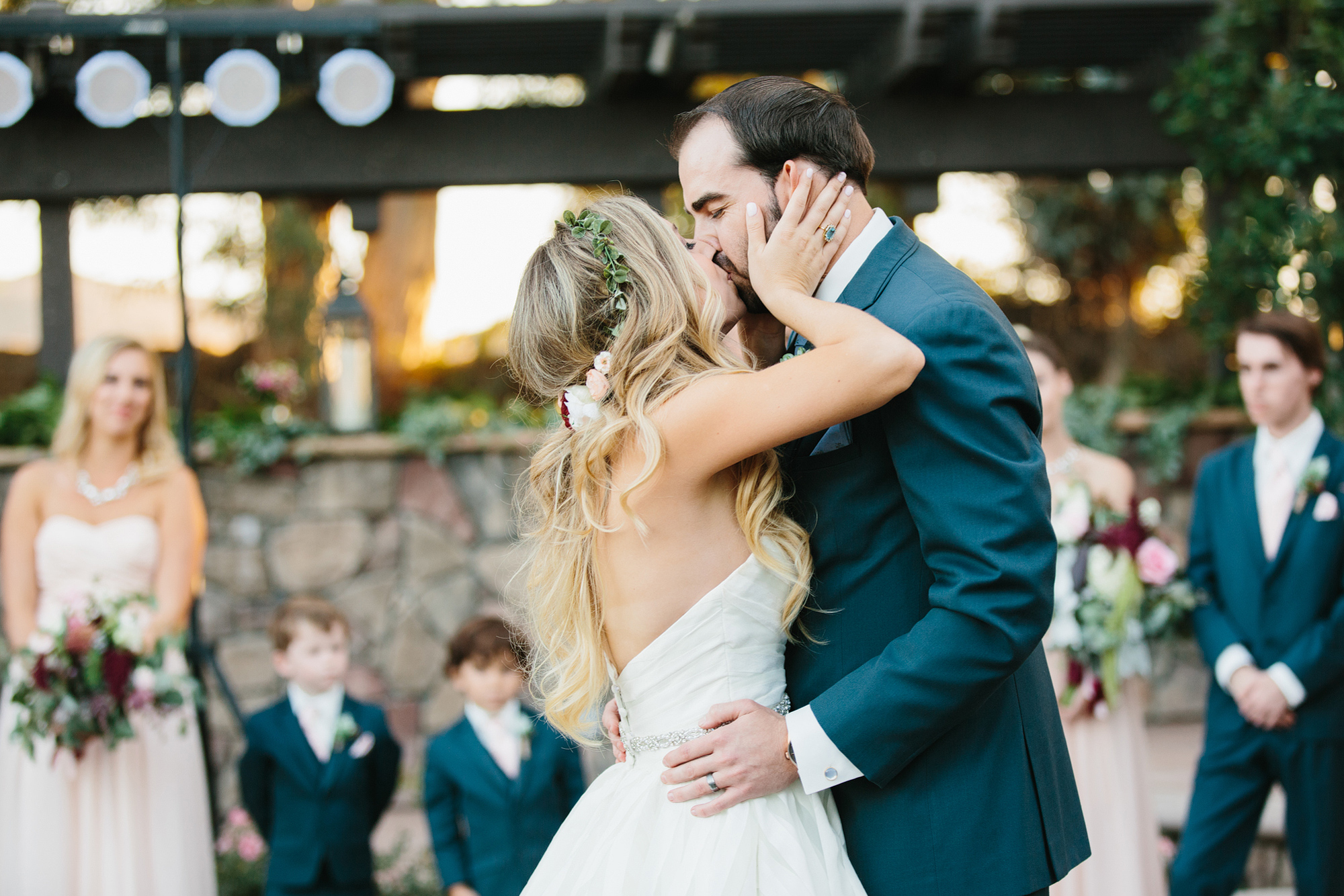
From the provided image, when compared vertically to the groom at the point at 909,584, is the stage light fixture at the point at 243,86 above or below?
above

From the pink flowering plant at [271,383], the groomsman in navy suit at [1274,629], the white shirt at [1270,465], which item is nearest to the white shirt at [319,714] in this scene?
the groomsman in navy suit at [1274,629]

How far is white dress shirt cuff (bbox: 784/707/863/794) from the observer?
5.47 feet

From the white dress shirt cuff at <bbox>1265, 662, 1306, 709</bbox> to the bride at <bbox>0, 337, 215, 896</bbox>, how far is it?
3.53 metres

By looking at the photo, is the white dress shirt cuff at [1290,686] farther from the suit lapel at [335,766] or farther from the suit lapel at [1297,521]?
the suit lapel at [335,766]

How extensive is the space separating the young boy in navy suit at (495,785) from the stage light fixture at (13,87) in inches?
164

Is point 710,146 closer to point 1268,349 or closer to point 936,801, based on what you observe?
point 936,801

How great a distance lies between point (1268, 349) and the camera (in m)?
3.70

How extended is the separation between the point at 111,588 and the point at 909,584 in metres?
3.37

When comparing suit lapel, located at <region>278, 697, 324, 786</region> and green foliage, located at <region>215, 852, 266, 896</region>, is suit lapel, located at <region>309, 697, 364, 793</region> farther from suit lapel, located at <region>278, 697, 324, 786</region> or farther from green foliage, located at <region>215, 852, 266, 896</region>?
green foliage, located at <region>215, 852, 266, 896</region>

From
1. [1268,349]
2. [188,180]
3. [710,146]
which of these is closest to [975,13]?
[1268,349]

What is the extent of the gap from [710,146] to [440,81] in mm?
8833

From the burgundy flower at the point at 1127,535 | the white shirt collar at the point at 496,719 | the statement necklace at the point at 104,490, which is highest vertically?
the statement necklace at the point at 104,490

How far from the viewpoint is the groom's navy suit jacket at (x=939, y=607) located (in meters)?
1.58

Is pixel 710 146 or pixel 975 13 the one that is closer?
pixel 710 146
